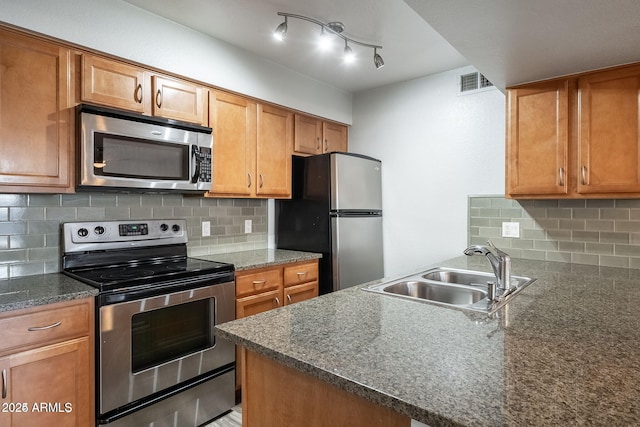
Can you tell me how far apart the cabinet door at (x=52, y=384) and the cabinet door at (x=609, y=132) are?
110 inches

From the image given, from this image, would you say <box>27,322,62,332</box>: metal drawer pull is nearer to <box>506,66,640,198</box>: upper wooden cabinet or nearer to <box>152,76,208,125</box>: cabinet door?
<box>152,76,208,125</box>: cabinet door

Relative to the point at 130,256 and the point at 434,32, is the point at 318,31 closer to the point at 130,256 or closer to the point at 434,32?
the point at 434,32

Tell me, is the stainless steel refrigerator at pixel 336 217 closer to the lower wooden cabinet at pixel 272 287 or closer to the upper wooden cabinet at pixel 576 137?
the lower wooden cabinet at pixel 272 287

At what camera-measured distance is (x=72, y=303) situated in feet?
5.29

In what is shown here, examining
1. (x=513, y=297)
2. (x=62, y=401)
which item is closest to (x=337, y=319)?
(x=513, y=297)

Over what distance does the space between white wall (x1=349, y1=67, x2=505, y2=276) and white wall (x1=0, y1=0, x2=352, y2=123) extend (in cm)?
75

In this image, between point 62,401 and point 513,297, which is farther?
point 62,401

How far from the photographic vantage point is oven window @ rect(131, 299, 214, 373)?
185cm

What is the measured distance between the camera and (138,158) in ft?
6.98

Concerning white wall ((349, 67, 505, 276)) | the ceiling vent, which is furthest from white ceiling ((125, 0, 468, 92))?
white wall ((349, 67, 505, 276))

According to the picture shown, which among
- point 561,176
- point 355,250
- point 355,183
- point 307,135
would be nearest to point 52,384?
point 355,250

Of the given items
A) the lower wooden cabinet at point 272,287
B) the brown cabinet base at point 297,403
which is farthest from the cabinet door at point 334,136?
the brown cabinet base at point 297,403

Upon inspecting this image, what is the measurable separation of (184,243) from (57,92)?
3.91ft

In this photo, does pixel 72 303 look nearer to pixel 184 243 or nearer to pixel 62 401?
pixel 62 401
